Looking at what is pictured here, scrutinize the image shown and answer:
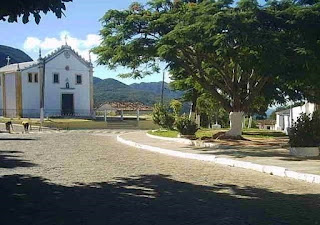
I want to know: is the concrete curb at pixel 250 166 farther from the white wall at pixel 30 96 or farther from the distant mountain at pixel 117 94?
the distant mountain at pixel 117 94

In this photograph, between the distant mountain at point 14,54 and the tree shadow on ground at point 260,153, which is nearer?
the tree shadow on ground at point 260,153

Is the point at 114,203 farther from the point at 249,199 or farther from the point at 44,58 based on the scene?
the point at 44,58

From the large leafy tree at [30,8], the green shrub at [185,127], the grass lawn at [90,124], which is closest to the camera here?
the large leafy tree at [30,8]

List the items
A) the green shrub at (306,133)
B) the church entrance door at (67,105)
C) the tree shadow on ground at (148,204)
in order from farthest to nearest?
the church entrance door at (67,105)
the green shrub at (306,133)
the tree shadow on ground at (148,204)

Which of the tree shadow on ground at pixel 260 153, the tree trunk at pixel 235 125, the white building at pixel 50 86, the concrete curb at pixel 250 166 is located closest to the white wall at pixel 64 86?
the white building at pixel 50 86

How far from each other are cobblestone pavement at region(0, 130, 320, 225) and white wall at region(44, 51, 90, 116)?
4572 centimetres

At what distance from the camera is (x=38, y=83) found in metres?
57.6

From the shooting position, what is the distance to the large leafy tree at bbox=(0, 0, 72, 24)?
8.59m

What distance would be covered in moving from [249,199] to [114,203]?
8.04ft

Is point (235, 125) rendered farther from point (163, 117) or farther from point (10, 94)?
point (10, 94)

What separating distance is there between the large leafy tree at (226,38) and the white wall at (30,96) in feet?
120

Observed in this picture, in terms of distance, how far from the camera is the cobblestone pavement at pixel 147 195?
699 centimetres

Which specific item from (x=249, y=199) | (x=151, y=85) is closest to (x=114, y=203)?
(x=249, y=199)

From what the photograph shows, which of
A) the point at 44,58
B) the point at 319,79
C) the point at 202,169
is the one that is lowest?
the point at 202,169
